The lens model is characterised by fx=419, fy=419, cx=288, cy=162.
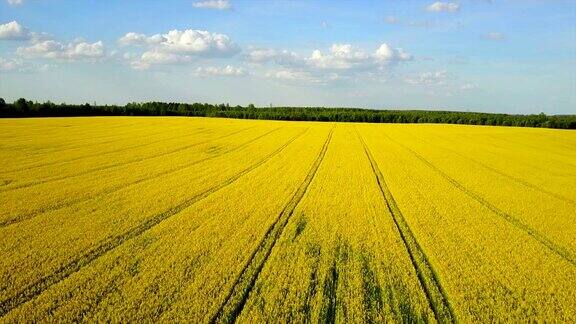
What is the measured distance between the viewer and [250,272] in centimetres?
711

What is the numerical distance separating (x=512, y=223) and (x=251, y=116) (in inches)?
2768

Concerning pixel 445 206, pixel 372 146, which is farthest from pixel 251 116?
pixel 445 206

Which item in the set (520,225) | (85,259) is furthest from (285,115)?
Answer: (85,259)

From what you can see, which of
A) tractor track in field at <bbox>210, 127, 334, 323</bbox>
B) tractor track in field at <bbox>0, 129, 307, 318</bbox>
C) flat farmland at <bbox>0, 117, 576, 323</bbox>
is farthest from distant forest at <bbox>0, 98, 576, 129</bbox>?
tractor track in field at <bbox>210, 127, 334, 323</bbox>

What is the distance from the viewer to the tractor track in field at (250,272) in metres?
5.79

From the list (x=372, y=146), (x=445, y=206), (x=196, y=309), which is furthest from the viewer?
(x=372, y=146)

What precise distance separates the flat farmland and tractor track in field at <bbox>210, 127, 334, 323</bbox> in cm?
3

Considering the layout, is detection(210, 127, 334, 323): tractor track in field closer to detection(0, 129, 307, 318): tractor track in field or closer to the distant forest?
detection(0, 129, 307, 318): tractor track in field

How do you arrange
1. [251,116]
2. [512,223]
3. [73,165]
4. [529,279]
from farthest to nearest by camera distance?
[251,116] < [73,165] < [512,223] < [529,279]

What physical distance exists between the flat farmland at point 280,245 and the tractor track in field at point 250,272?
0.03 m

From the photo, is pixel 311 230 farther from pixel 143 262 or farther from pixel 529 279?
pixel 529 279

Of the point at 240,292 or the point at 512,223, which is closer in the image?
the point at 240,292

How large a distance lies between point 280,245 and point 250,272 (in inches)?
57.6

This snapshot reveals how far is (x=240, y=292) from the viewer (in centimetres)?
637
